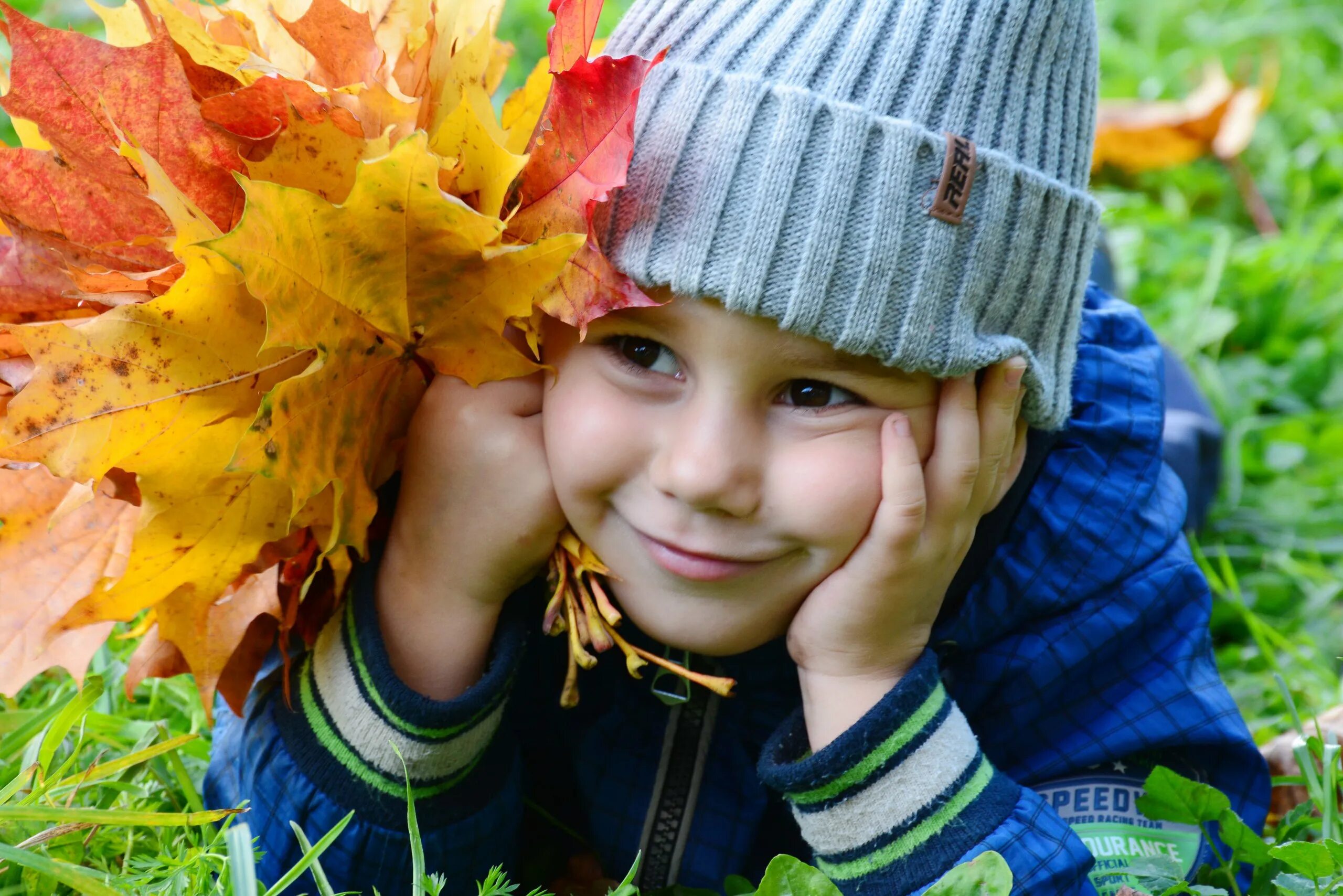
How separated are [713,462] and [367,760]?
0.50m

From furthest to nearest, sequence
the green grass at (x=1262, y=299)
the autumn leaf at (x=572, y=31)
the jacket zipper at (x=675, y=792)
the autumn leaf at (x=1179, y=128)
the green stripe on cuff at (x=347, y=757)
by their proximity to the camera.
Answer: the autumn leaf at (x=1179, y=128) → the green grass at (x=1262, y=299) → the jacket zipper at (x=675, y=792) → the green stripe on cuff at (x=347, y=757) → the autumn leaf at (x=572, y=31)

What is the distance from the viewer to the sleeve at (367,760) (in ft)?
4.19

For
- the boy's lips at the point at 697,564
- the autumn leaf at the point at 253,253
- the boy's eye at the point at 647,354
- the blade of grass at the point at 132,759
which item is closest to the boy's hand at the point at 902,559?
the boy's lips at the point at 697,564

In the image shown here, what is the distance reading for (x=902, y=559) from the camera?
3.99 feet

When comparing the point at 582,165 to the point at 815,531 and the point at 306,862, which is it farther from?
the point at 306,862

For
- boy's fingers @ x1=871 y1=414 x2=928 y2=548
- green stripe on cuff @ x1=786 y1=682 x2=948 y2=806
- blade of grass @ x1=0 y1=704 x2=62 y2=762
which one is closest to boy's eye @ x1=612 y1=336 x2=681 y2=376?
boy's fingers @ x1=871 y1=414 x2=928 y2=548

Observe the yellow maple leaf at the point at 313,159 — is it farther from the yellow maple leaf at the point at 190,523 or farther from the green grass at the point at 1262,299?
the green grass at the point at 1262,299

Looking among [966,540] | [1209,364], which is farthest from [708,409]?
[1209,364]

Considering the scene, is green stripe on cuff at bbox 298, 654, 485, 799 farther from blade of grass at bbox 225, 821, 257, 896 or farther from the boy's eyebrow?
the boy's eyebrow

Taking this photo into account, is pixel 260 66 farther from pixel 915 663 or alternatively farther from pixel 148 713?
pixel 148 713

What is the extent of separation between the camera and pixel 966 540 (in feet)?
4.27

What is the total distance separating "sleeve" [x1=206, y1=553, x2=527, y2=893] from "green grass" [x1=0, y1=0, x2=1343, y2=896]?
0.28 feet

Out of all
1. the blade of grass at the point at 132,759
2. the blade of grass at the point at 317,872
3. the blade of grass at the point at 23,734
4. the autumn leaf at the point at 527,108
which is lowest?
the blade of grass at the point at 23,734

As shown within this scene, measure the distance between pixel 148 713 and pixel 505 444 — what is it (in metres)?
0.73
